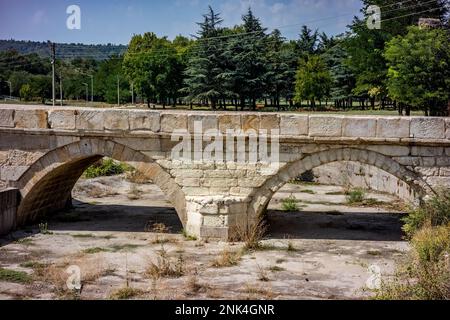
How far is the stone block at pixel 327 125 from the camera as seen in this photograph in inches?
404

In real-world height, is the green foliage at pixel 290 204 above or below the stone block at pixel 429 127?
below

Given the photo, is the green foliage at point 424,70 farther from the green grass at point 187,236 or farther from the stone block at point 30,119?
the stone block at point 30,119

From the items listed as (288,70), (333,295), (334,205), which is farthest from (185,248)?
(288,70)

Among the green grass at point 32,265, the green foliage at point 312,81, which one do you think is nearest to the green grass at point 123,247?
the green grass at point 32,265

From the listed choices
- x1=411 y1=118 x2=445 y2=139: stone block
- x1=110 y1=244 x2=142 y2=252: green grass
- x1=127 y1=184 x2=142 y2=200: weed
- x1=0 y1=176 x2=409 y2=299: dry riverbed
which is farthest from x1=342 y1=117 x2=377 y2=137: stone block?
x1=127 y1=184 x2=142 y2=200: weed

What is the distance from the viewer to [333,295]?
7.62 m

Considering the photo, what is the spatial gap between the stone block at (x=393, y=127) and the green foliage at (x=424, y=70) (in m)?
13.4

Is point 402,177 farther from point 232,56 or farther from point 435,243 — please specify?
point 232,56

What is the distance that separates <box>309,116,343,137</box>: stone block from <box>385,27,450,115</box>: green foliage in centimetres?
1381

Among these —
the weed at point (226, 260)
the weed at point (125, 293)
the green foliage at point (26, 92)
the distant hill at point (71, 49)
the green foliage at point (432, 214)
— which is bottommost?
the weed at point (125, 293)

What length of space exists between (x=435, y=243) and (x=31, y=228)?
8138 mm

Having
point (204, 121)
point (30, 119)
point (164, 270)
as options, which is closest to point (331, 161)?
point (204, 121)

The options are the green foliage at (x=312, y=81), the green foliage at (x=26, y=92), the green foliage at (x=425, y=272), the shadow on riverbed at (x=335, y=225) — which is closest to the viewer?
the green foliage at (x=425, y=272)

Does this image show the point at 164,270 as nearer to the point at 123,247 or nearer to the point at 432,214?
the point at 123,247
